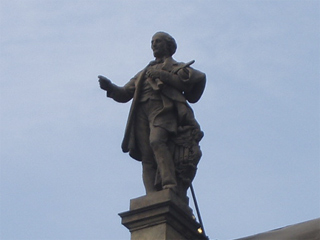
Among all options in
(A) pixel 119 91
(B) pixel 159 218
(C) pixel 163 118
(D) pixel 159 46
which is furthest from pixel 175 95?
(B) pixel 159 218

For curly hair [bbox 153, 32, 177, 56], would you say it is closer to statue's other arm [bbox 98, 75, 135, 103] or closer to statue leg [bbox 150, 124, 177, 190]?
statue's other arm [bbox 98, 75, 135, 103]

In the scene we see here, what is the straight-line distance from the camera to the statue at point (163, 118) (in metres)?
17.8

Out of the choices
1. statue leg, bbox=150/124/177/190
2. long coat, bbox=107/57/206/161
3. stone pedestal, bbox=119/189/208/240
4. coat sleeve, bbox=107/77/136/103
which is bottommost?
stone pedestal, bbox=119/189/208/240

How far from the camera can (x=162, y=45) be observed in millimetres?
18984

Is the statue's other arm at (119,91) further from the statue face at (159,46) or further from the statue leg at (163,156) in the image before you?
the statue leg at (163,156)

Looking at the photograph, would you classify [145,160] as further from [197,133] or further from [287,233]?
[287,233]

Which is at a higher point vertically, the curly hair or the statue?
the curly hair

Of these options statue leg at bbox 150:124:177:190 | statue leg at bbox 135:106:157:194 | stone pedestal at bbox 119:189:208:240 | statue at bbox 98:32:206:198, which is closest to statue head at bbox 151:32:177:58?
statue at bbox 98:32:206:198

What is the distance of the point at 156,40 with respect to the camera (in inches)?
749

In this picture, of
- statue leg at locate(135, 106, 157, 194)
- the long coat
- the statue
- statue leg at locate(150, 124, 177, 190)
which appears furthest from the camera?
the long coat

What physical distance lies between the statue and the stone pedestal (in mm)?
380

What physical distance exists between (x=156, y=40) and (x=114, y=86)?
1.30m

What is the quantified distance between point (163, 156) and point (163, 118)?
875 millimetres

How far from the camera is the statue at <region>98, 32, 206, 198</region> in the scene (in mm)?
17812
